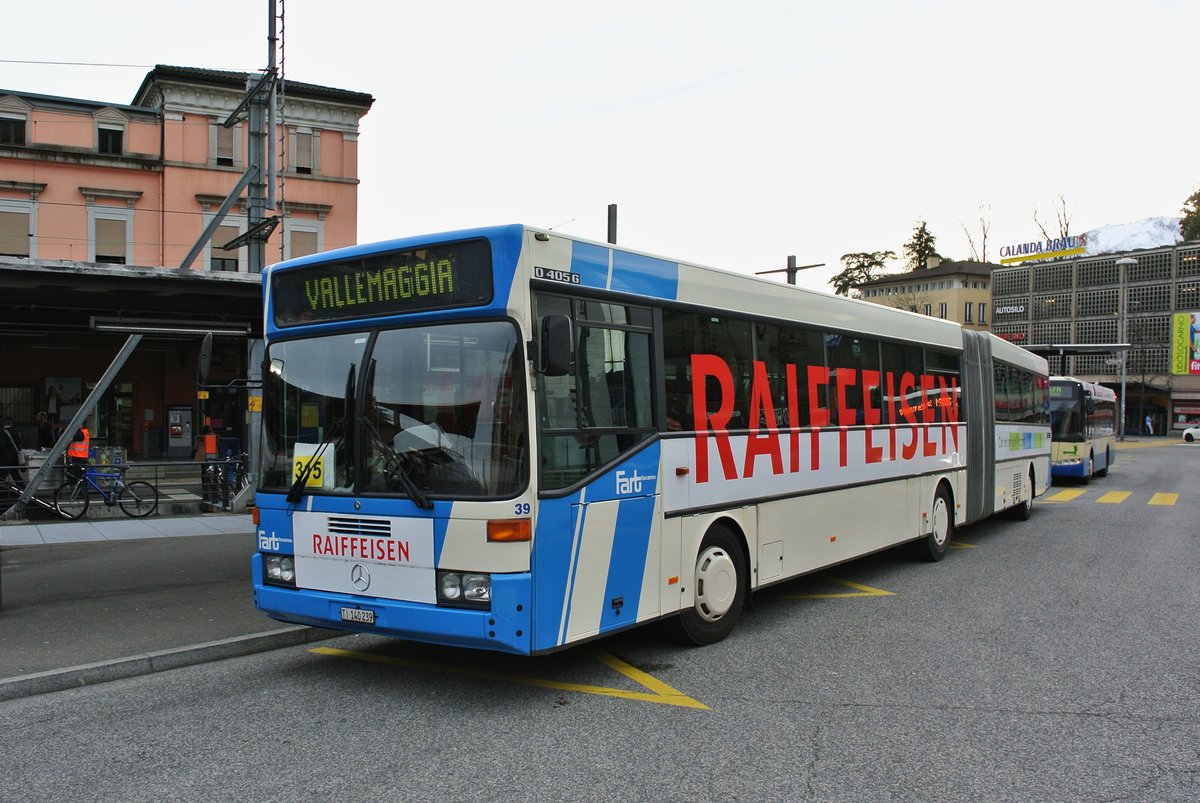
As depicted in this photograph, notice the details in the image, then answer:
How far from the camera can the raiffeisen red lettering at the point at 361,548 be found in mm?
5922

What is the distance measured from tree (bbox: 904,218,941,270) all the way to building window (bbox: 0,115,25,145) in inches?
3814

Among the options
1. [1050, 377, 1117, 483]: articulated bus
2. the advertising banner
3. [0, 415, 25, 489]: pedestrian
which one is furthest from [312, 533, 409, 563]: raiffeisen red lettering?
the advertising banner

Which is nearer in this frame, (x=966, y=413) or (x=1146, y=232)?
(x=966, y=413)

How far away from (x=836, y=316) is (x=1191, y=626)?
420 centimetres

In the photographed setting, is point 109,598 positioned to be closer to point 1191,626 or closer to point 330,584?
point 330,584

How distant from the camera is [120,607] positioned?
28.1ft

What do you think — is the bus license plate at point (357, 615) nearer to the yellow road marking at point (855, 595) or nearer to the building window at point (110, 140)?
the yellow road marking at point (855, 595)

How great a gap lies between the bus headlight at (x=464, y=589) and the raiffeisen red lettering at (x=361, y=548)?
0.31 m

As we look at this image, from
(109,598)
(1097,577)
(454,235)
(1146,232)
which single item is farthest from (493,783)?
(1146,232)

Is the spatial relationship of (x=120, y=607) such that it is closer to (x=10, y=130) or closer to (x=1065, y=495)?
(x=1065, y=495)

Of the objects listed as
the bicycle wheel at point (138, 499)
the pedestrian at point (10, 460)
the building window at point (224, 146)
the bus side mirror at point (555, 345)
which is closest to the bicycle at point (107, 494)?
the bicycle wheel at point (138, 499)

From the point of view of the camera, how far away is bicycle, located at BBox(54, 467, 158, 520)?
1550 centimetres

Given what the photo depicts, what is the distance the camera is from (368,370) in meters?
6.14

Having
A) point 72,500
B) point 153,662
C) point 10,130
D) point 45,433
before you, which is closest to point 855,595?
point 153,662
